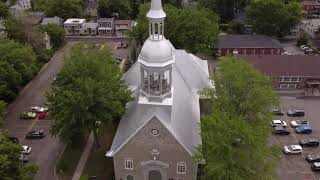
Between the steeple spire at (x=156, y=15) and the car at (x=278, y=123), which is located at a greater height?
the steeple spire at (x=156, y=15)

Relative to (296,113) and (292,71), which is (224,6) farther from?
(296,113)

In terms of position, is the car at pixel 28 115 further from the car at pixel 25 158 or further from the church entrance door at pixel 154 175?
the church entrance door at pixel 154 175

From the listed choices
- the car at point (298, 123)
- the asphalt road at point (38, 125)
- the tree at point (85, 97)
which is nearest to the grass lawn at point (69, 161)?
the asphalt road at point (38, 125)

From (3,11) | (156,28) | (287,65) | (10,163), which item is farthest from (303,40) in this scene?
(3,11)

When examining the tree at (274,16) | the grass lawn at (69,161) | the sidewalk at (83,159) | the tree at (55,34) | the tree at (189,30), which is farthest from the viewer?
the tree at (274,16)

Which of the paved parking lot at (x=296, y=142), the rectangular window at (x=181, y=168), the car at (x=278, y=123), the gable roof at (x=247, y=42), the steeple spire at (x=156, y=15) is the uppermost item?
the steeple spire at (x=156, y=15)

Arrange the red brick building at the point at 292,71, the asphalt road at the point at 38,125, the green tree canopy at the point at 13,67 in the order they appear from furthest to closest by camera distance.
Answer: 1. the red brick building at the point at 292,71
2. the green tree canopy at the point at 13,67
3. the asphalt road at the point at 38,125
